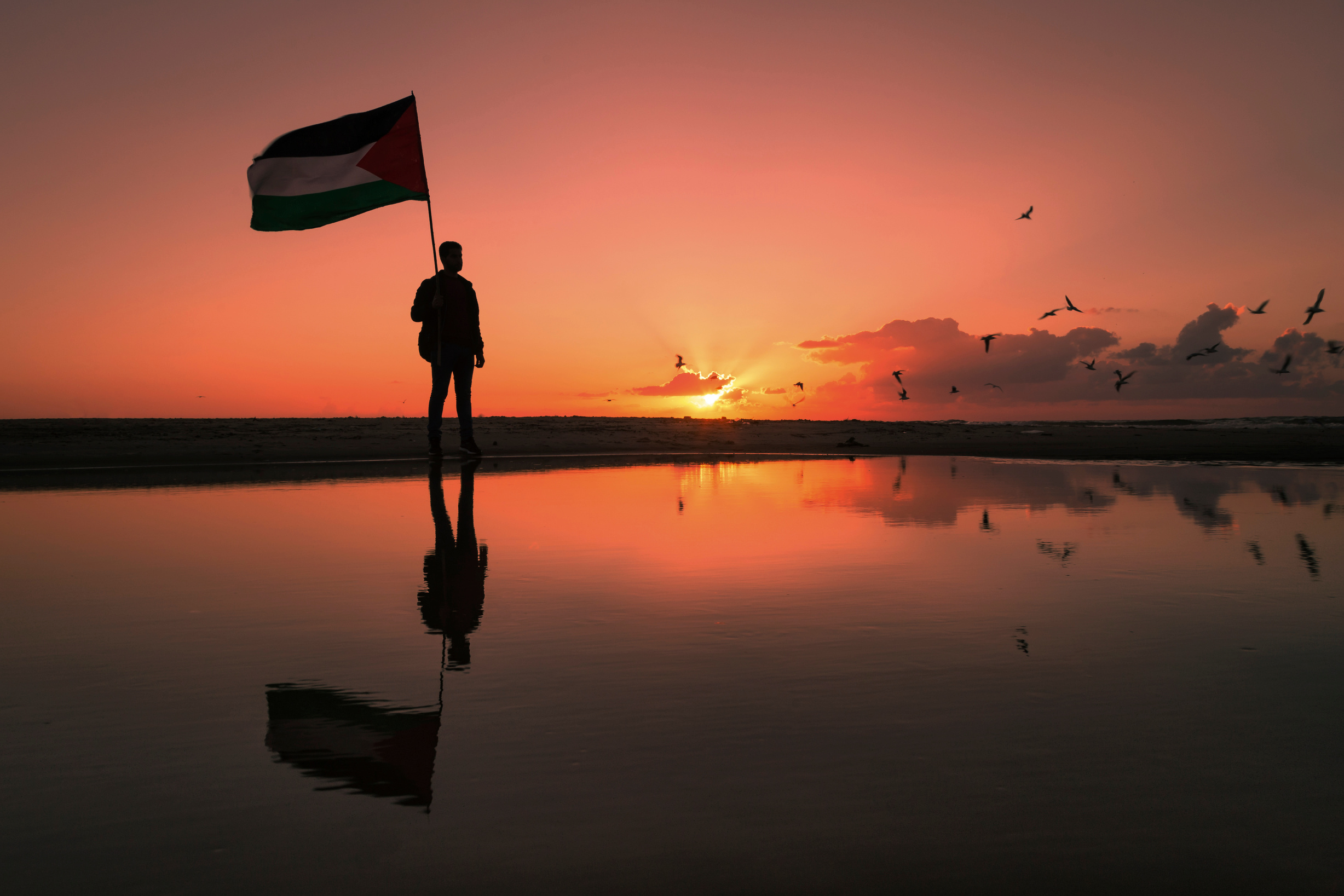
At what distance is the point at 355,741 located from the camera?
2.85 meters

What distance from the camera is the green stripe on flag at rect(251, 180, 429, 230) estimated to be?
14000 millimetres

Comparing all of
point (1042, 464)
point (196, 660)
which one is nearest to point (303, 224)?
point (196, 660)

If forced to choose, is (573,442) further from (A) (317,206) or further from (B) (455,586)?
(B) (455,586)

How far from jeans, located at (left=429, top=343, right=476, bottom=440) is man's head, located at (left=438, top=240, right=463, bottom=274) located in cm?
153

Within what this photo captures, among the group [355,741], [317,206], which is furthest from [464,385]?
[355,741]

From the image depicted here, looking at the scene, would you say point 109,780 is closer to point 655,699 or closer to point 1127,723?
point 655,699

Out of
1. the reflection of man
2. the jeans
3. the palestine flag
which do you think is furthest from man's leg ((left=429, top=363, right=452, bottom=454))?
the reflection of man

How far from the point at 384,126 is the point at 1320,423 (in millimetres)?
58074

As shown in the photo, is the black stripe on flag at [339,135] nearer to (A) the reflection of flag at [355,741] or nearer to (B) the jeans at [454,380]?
(B) the jeans at [454,380]

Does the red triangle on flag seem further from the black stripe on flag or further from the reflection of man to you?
the reflection of man

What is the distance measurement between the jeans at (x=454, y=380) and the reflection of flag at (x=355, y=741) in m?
13.8

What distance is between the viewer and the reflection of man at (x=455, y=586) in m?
4.23

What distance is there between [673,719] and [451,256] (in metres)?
15.2

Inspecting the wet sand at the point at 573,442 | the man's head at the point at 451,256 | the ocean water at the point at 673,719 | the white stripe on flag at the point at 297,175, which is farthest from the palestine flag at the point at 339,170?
the ocean water at the point at 673,719
